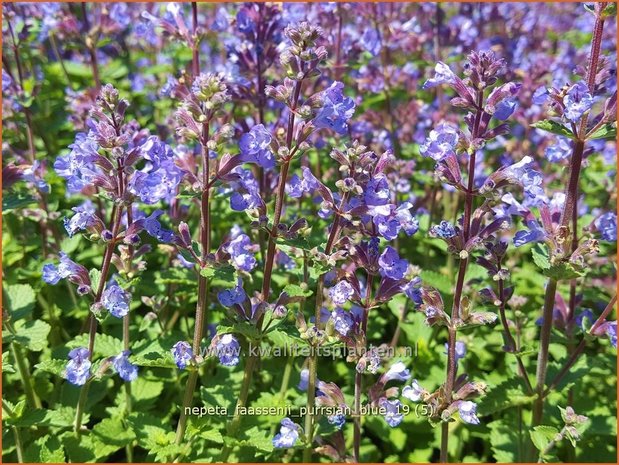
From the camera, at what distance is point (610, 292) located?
18.9 feet

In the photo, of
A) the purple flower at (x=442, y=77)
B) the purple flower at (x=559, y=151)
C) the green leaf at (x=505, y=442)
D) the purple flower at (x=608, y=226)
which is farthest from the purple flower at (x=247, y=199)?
the green leaf at (x=505, y=442)

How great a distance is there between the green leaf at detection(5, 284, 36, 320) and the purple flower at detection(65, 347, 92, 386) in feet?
2.82

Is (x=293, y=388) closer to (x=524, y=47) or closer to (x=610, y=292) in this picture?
(x=610, y=292)

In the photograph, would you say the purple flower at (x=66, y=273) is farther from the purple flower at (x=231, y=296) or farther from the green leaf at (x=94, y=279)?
the purple flower at (x=231, y=296)

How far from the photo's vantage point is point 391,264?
3.44 m

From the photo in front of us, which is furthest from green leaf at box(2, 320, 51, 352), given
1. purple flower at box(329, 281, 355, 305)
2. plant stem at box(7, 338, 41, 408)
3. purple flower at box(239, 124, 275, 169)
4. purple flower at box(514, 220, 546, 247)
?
purple flower at box(514, 220, 546, 247)

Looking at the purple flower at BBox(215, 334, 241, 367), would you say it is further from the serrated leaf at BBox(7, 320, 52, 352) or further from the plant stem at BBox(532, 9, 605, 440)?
the plant stem at BBox(532, 9, 605, 440)

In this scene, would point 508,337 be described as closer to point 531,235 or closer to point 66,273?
point 531,235

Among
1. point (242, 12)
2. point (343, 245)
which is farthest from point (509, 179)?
point (242, 12)

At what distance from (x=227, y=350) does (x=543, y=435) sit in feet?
6.86

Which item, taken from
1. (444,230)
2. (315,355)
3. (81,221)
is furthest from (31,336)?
(444,230)

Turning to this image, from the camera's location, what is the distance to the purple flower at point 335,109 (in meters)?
3.38

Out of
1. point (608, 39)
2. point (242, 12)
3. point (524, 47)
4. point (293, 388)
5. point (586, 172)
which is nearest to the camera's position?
point (293, 388)

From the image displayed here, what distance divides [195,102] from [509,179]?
183 centimetres
